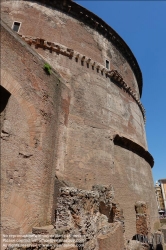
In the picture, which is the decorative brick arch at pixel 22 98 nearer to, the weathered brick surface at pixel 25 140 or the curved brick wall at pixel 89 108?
the weathered brick surface at pixel 25 140

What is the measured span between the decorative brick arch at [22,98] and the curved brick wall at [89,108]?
1.04m

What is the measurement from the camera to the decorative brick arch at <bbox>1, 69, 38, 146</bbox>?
430 cm

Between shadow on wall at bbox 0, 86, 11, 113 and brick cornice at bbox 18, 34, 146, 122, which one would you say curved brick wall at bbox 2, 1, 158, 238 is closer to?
brick cornice at bbox 18, 34, 146, 122

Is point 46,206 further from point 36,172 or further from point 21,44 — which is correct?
point 21,44

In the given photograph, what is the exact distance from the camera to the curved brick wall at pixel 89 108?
6.88 meters

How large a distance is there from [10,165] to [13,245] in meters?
1.39

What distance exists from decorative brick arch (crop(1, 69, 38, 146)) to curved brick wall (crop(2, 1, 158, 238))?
1.04 meters

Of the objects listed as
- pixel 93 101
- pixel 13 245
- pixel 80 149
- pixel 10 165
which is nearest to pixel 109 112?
pixel 93 101

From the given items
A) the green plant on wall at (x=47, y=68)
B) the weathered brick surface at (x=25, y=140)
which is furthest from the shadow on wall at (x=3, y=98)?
the green plant on wall at (x=47, y=68)

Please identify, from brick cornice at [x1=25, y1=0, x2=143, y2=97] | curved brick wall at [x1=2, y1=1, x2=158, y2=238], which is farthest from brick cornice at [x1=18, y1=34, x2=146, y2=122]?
brick cornice at [x1=25, y1=0, x2=143, y2=97]

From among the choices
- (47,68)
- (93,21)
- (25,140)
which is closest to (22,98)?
(25,140)

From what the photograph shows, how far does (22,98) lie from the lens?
181 inches

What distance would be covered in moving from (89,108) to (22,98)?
381 cm

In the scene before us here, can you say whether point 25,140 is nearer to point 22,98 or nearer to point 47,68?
point 22,98
